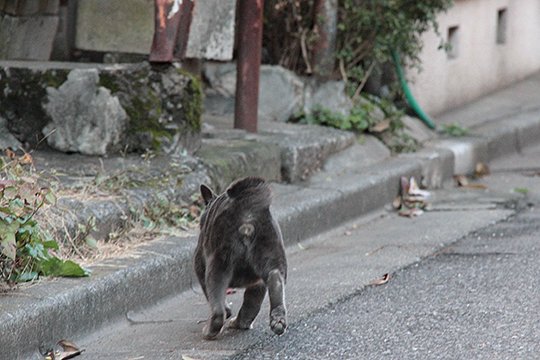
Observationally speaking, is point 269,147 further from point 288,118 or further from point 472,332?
point 472,332

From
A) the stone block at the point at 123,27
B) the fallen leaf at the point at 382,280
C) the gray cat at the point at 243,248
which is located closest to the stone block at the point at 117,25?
the stone block at the point at 123,27

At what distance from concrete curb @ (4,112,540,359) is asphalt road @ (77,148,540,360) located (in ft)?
0.28

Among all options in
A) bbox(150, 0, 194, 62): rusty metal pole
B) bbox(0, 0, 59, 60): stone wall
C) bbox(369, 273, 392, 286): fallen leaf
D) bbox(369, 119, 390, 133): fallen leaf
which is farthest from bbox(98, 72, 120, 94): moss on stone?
bbox(369, 119, 390, 133): fallen leaf

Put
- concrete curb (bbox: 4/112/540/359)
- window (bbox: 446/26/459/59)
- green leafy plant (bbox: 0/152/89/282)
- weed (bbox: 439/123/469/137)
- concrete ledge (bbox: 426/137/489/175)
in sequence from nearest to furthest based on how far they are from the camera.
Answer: concrete curb (bbox: 4/112/540/359) < green leafy plant (bbox: 0/152/89/282) < concrete ledge (bbox: 426/137/489/175) < weed (bbox: 439/123/469/137) < window (bbox: 446/26/459/59)

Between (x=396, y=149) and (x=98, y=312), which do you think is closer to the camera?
(x=98, y=312)

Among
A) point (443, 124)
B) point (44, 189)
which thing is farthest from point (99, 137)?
point (443, 124)

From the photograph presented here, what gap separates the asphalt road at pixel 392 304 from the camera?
466cm

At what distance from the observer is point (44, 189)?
4926 mm

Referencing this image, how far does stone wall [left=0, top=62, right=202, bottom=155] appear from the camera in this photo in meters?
6.49

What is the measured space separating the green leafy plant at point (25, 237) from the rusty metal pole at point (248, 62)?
9.40 feet

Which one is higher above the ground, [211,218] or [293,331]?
[211,218]

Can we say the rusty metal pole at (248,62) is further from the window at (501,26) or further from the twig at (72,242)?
the window at (501,26)

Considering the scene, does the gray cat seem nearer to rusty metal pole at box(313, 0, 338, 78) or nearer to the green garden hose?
rusty metal pole at box(313, 0, 338, 78)

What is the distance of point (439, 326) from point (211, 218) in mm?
1027
